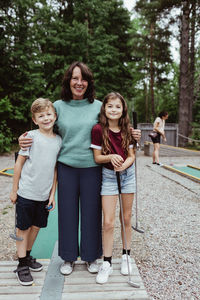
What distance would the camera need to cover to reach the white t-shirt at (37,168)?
2070mm

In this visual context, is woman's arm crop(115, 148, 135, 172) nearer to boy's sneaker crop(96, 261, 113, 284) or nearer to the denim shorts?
the denim shorts

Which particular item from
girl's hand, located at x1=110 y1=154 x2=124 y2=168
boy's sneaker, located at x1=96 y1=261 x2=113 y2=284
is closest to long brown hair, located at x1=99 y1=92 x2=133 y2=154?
girl's hand, located at x1=110 y1=154 x2=124 y2=168

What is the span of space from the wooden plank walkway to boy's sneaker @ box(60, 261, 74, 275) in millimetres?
36

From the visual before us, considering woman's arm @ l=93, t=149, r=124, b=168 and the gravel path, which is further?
the gravel path

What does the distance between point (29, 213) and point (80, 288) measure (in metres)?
0.72

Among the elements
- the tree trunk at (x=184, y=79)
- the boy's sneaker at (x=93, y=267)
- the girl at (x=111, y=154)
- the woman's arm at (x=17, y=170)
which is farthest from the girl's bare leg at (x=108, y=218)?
the tree trunk at (x=184, y=79)

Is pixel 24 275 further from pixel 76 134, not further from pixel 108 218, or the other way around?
pixel 76 134

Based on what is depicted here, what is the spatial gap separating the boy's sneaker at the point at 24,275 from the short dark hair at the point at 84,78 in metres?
1.47

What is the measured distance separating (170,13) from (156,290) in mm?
16018

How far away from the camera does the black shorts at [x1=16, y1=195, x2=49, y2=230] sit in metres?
2.08

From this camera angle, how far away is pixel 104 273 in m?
2.11

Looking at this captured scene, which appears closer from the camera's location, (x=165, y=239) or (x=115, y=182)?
(x=115, y=182)

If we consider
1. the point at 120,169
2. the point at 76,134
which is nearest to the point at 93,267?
the point at 120,169

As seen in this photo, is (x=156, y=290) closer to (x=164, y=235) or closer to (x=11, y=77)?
(x=164, y=235)
